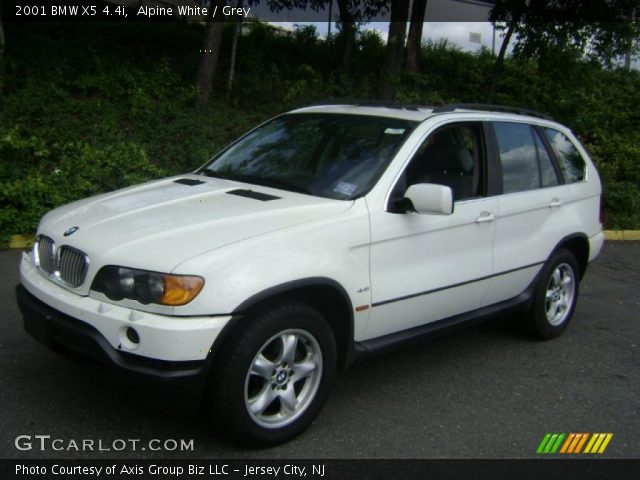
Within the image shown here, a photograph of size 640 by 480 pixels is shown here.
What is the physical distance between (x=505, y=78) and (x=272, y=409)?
12.2 metres

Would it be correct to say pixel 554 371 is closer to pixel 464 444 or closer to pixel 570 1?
pixel 464 444

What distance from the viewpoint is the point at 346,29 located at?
13164 mm

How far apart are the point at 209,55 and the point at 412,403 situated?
796cm

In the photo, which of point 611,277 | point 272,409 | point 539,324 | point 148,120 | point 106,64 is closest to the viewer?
point 272,409

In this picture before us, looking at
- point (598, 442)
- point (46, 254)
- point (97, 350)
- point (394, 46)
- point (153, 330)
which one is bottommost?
point (598, 442)

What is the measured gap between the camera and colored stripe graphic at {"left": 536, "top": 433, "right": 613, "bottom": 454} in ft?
12.7

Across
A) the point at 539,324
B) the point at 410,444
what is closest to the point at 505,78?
the point at 539,324

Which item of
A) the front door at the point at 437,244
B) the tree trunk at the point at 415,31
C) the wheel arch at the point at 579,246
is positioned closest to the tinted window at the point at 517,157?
the front door at the point at 437,244

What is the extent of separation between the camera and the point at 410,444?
3805 mm

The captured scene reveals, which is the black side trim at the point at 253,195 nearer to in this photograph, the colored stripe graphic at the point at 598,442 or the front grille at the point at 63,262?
the front grille at the point at 63,262

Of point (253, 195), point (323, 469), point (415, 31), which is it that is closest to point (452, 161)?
point (253, 195)

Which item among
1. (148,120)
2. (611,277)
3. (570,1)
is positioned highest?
(570,1)

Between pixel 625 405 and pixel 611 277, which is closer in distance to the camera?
pixel 625 405

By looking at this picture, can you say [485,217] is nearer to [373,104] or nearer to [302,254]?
[373,104]
